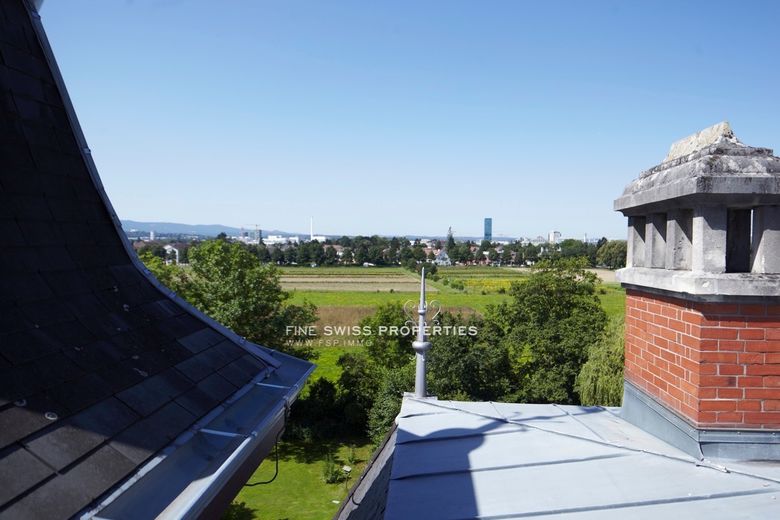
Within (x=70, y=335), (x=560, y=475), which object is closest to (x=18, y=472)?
(x=70, y=335)

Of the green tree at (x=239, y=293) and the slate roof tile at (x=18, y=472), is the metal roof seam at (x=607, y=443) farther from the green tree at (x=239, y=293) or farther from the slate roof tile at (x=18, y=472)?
the green tree at (x=239, y=293)

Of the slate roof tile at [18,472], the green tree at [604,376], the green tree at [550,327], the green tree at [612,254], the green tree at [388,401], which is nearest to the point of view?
the slate roof tile at [18,472]

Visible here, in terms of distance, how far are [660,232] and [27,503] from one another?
354 centimetres

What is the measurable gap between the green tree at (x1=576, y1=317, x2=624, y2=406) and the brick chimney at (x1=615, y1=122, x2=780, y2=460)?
1546 cm

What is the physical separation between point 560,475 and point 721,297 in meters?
1.35

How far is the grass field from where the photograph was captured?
560 inches

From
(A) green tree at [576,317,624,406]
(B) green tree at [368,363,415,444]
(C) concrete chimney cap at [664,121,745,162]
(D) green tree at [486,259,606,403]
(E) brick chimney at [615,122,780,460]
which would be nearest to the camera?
(E) brick chimney at [615,122,780,460]

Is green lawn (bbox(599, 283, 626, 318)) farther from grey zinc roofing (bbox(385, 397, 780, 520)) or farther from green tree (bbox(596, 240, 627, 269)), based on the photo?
grey zinc roofing (bbox(385, 397, 780, 520))

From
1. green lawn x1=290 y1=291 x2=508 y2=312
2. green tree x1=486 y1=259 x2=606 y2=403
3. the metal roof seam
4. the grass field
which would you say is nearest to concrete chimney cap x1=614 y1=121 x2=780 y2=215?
the metal roof seam

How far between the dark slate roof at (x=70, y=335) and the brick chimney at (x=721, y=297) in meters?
2.68

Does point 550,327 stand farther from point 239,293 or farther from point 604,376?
point 239,293

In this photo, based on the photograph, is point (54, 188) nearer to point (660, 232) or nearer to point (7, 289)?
point (7, 289)

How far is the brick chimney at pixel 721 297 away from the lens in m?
3.00

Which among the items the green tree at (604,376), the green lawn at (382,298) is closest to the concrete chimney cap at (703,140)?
the green tree at (604,376)
